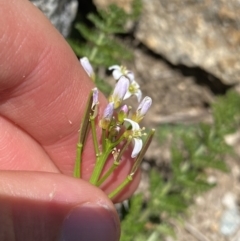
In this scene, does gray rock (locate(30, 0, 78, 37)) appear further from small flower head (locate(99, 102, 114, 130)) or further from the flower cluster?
small flower head (locate(99, 102, 114, 130))

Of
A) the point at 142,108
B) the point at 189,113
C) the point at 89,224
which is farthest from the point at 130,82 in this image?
the point at 189,113

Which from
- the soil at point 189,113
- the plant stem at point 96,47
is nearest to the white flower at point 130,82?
the plant stem at point 96,47

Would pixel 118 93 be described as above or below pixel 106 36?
above

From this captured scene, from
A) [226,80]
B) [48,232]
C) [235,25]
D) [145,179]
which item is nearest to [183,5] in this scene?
[235,25]

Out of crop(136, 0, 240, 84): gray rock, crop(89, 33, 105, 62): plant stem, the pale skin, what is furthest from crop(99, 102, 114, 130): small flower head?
crop(136, 0, 240, 84): gray rock

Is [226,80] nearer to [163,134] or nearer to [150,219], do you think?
[163,134]

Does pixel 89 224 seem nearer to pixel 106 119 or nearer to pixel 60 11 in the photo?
pixel 106 119

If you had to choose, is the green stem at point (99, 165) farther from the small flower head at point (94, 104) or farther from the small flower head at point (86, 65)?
the small flower head at point (86, 65)
